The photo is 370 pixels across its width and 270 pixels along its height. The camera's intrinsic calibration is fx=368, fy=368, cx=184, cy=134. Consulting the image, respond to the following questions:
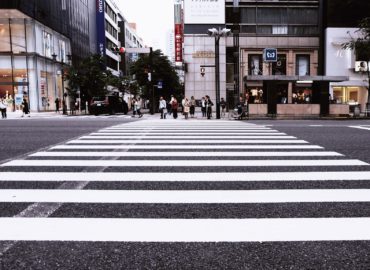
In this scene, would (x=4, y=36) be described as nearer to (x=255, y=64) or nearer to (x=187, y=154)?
(x=255, y=64)

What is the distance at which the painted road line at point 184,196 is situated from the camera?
426 centimetres

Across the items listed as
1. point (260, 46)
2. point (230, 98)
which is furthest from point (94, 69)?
point (260, 46)

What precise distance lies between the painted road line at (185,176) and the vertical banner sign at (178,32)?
122 ft

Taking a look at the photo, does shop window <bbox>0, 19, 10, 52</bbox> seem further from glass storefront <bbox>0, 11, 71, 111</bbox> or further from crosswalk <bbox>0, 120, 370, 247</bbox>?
crosswalk <bbox>0, 120, 370, 247</bbox>

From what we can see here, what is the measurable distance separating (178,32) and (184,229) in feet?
134

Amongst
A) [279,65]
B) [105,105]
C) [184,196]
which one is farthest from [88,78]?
[184,196]

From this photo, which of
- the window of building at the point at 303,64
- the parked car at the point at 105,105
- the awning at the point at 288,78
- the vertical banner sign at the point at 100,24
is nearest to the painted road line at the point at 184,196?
the awning at the point at 288,78

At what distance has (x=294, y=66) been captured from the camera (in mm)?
40031

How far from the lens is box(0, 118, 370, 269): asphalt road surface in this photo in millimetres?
2758

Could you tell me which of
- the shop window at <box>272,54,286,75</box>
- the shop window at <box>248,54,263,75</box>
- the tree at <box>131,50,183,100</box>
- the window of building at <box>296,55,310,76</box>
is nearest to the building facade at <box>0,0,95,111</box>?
the tree at <box>131,50,183,100</box>

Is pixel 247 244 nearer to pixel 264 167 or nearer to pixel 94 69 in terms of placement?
pixel 264 167

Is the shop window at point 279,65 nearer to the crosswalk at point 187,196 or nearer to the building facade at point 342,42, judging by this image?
the building facade at point 342,42

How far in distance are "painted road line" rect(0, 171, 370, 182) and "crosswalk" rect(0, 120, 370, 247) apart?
0.05 ft

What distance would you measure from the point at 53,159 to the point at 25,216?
353 cm
